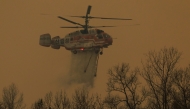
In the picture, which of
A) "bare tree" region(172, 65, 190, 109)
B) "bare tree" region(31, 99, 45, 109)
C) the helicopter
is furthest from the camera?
the helicopter

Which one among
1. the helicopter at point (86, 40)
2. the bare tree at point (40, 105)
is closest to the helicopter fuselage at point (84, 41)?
the helicopter at point (86, 40)

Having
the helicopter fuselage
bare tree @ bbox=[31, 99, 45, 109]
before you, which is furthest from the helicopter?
bare tree @ bbox=[31, 99, 45, 109]

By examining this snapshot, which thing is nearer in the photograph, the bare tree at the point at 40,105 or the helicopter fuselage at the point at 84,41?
the bare tree at the point at 40,105

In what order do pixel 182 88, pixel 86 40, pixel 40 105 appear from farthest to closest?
pixel 86 40, pixel 40 105, pixel 182 88

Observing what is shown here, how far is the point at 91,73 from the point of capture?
170 feet

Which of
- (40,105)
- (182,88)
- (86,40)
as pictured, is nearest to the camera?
(182,88)

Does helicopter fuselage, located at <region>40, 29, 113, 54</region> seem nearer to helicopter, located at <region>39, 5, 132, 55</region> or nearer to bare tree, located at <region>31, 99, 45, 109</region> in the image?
helicopter, located at <region>39, 5, 132, 55</region>

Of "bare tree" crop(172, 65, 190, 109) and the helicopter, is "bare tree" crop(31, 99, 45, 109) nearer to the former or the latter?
the helicopter

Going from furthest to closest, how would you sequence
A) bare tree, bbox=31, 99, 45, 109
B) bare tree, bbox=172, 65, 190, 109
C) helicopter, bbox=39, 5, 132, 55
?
helicopter, bbox=39, 5, 132, 55 < bare tree, bbox=31, 99, 45, 109 < bare tree, bbox=172, 65, 190, 109

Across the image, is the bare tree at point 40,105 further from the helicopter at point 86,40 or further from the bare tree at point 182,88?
the bare tree at point 182,88

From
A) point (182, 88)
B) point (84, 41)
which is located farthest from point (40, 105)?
point (182, 88)

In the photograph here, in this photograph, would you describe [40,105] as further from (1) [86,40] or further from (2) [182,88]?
(2) [182,88]

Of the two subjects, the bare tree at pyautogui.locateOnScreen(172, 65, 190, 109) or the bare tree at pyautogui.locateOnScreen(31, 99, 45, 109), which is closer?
the bare tree at pyautogui.locateOnScreen(172, 65, 190, 109)

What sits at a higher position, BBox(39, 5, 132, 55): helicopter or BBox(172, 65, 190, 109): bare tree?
BBox(39, 5, 132, 55): helicopter
